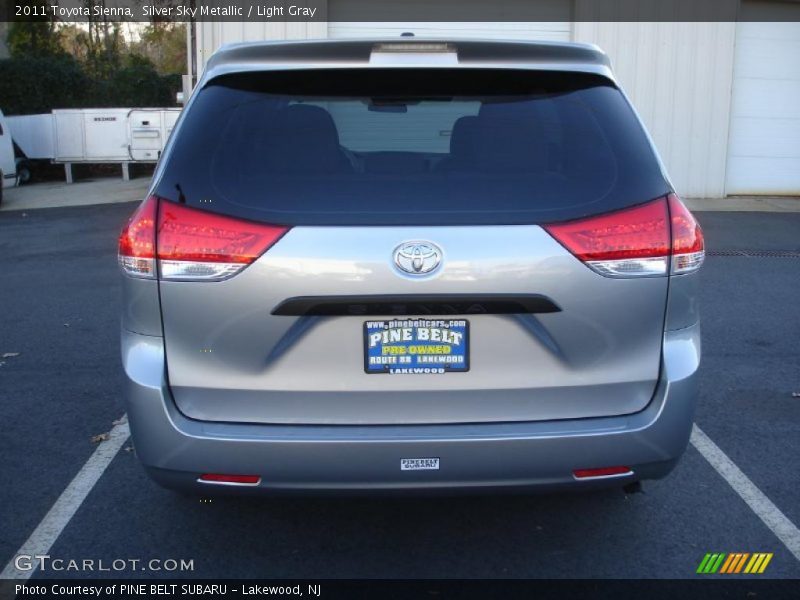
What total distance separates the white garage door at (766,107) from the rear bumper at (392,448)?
530 inches

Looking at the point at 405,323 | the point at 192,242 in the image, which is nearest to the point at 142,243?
the point at 192,242

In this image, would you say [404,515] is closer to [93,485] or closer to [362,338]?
[362,338]

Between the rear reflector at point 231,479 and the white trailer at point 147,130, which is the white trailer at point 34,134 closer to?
the white trailer at point 147,130

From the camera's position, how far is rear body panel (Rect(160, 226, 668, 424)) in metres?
2.83

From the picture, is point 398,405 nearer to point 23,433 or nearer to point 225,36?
point 23,433

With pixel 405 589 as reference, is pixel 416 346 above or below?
above

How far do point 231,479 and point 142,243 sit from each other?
80 centimetres

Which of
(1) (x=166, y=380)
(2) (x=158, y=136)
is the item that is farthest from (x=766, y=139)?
(1) (x=166, y=380)

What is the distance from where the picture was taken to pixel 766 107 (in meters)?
15.3

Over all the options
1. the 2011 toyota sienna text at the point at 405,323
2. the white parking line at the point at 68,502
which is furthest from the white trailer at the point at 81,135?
the 2011 toyota sienna text at the point at 405,323

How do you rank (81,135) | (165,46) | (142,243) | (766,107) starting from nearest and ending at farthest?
(142,243) → (766,107) → (81,135) → (165,46)

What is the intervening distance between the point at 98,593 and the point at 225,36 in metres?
12.2

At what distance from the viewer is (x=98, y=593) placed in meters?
3.28

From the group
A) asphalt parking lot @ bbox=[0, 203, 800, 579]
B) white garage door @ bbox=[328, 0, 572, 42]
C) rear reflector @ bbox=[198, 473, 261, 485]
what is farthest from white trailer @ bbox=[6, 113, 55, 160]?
rear reflector @ bbox=[198, 473, 261, 485]
